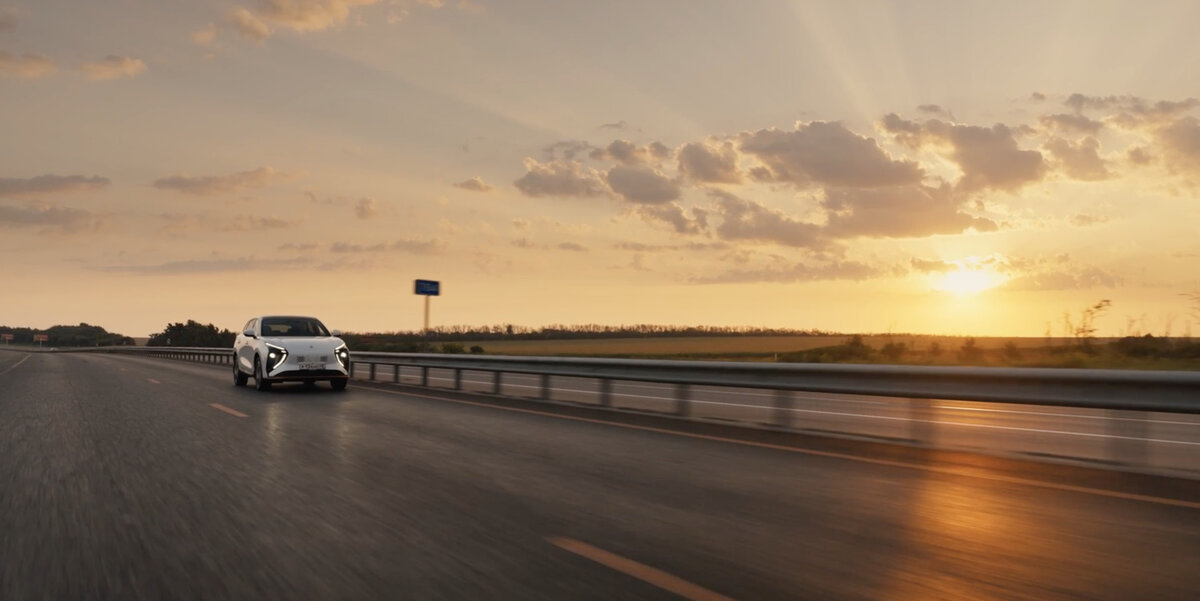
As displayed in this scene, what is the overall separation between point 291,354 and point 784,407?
425 inches

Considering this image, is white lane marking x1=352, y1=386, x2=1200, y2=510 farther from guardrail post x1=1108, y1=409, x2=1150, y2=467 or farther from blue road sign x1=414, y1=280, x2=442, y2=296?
blue road sign x1=414, y1=280, x2=442, y2=296

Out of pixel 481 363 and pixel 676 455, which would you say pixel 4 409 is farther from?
pixel 676 455

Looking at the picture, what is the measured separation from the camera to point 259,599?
4363mm

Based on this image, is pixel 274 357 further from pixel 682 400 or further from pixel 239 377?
pixel 682 400

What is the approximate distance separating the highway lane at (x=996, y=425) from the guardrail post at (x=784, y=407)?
181mm

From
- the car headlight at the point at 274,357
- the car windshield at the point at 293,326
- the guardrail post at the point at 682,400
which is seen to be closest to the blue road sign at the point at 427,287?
the car windshield at the point at 293,326

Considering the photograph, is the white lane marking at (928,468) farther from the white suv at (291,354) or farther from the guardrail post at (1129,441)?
the white suv at (291,354)

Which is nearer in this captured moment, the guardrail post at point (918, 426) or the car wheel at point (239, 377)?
the guardrail post at point (918, 426)

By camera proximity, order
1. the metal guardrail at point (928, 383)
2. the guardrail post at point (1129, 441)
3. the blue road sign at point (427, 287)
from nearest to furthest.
Result: the metal guardrail at point (928, 383) < the guardrail post at point (1129, 441) < the blue road sign at point (427, 287)

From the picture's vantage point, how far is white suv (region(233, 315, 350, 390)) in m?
19.8

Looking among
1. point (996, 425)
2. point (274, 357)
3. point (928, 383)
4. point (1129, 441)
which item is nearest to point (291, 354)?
point (274, 357)

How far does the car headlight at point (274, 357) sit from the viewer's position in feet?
65.0

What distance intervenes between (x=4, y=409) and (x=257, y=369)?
224 inches

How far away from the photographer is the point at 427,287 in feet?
94.5
